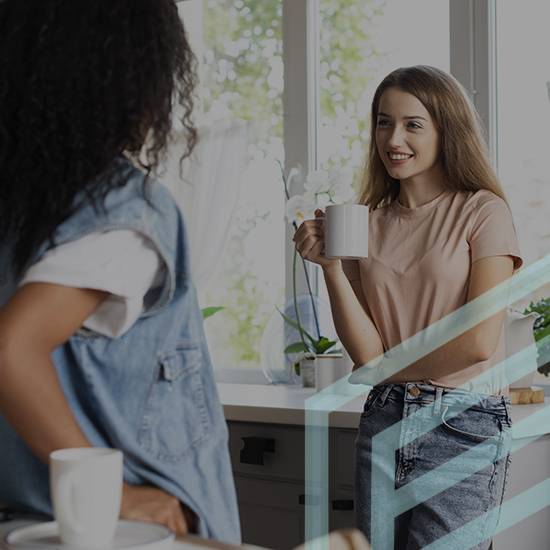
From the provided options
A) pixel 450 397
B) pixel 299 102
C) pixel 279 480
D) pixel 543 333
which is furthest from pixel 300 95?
pixel 450 397

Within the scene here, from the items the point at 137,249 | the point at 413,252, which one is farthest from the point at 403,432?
the point at 137,249

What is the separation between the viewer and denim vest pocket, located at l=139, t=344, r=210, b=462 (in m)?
0.66

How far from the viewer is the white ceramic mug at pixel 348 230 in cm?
129

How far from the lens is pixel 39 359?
0.57 metres

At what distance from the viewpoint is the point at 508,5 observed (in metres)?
2.33

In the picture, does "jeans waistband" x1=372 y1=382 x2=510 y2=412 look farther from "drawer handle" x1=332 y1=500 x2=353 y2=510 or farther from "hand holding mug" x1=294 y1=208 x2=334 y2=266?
"drawer handle" x1=332 y1=500 x2=353 y2=510

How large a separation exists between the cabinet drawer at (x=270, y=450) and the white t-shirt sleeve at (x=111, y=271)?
1.20 metres

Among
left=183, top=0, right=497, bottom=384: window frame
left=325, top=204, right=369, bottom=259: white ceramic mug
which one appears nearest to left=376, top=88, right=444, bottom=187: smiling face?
left=325, top=204, right=369, bottom=259: white ceramic mug

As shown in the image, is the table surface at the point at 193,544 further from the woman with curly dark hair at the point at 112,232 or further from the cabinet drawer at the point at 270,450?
the cabinet drawer at the point at 270,450

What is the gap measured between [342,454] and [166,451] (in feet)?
3.66

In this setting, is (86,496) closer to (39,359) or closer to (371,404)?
(39,359)

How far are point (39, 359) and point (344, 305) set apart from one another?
0.88 metres

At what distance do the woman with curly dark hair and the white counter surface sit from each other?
3.40 feet

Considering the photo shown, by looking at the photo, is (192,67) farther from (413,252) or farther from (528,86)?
(528,86)
